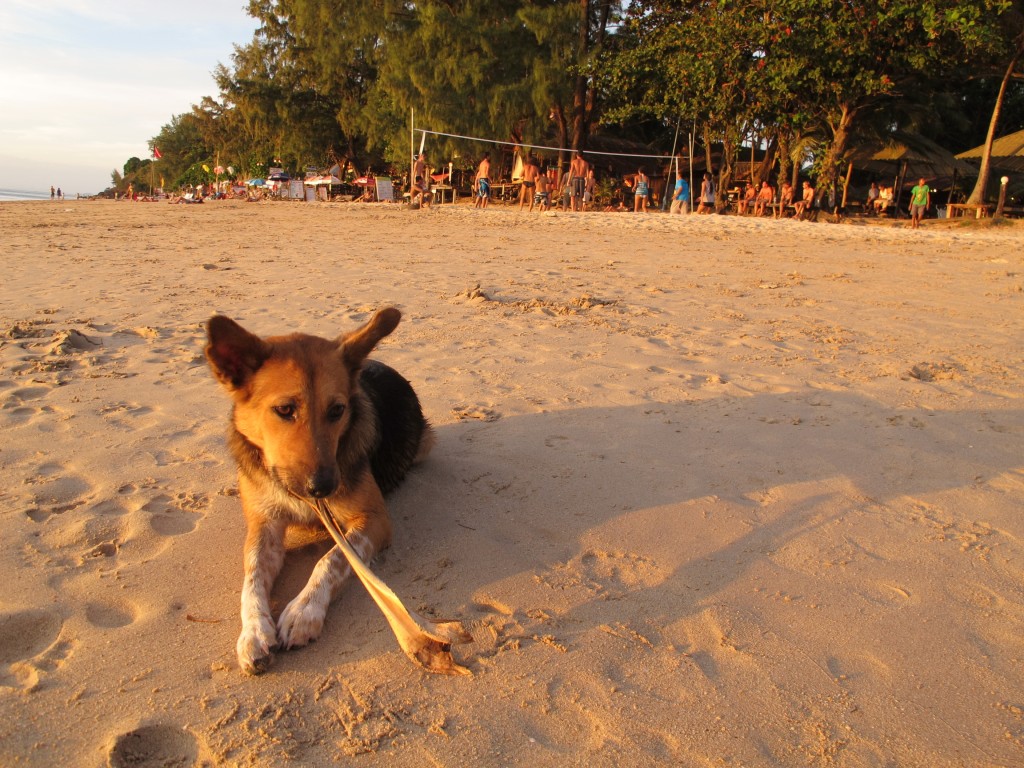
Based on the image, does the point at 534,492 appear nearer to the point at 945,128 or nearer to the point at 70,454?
the point at 70,454

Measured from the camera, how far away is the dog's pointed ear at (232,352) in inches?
120

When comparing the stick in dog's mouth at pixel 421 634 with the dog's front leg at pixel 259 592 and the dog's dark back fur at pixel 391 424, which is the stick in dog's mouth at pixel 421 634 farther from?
the dog's dark back fur at pixel 391 424

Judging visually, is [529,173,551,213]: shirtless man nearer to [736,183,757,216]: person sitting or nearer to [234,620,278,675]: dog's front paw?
[736,183,757,216]: person sitting

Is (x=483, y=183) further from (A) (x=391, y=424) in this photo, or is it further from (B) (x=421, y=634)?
(B) (x=421, y=634)

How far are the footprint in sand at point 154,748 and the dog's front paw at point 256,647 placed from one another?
12.5 inches

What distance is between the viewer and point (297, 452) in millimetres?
2953

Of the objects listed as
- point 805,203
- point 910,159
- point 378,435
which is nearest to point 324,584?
point 378,435

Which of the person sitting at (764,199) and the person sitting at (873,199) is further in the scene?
the person sitting at (873,199)

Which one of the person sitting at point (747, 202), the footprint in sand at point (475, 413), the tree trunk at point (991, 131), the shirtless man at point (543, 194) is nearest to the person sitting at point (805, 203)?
the person sitting at point (747, 202)

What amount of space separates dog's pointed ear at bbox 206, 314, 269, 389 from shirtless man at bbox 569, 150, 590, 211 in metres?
24.3

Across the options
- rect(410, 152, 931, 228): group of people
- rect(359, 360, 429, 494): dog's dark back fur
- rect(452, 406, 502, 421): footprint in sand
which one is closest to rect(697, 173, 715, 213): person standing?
rect(410, 152, 931, 228): group of people

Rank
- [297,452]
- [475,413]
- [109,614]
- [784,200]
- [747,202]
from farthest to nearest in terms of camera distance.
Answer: [747,202] → [784,200] → [475,413] → [297,452] → [109,614]

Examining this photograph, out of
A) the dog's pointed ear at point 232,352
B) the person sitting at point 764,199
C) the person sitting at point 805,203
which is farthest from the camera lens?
the person sitting at point 764,199

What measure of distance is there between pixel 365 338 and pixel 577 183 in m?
24.5
